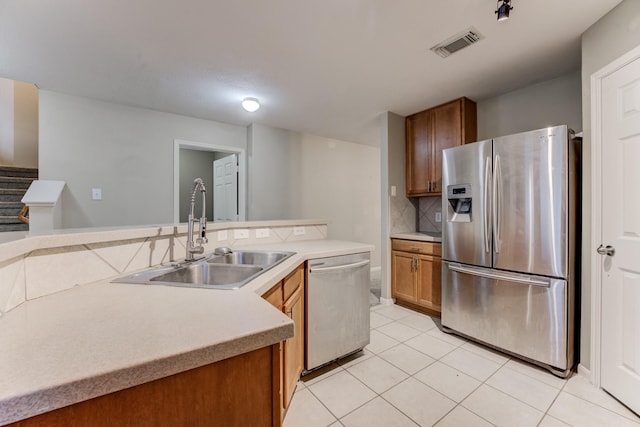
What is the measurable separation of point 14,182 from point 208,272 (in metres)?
4.07

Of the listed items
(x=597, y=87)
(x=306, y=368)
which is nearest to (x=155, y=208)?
(x=306, y=368)

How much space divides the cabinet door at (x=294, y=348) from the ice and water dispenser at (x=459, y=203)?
1.58 meters

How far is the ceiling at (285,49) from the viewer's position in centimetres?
162

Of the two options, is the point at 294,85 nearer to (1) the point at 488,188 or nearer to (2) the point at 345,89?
(2) the point at 345,89

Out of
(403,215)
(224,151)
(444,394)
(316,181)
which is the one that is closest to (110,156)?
(224,151)

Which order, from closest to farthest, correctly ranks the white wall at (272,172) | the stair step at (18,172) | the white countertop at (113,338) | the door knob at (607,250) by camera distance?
the white countertop at (113,338) < the door knob at (607,250) < the stair step at (18,172) < the white wall at (272,172)

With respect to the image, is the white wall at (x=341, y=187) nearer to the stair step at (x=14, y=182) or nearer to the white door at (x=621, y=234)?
the white door at (x=621, y=234)

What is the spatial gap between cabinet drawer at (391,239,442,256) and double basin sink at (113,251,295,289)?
1.76m

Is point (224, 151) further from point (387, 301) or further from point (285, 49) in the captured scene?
point (387, 301)

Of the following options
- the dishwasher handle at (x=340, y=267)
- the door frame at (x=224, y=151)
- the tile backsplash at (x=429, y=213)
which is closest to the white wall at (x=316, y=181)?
the door frame at (x=224, y=151)

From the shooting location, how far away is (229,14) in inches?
65.6

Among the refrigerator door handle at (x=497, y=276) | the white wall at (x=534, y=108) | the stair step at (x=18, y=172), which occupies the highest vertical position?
the white wall at (x=534, y=108)

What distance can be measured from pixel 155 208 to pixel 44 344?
121 inches

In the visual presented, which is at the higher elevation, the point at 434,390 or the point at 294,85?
the point at 294,85
